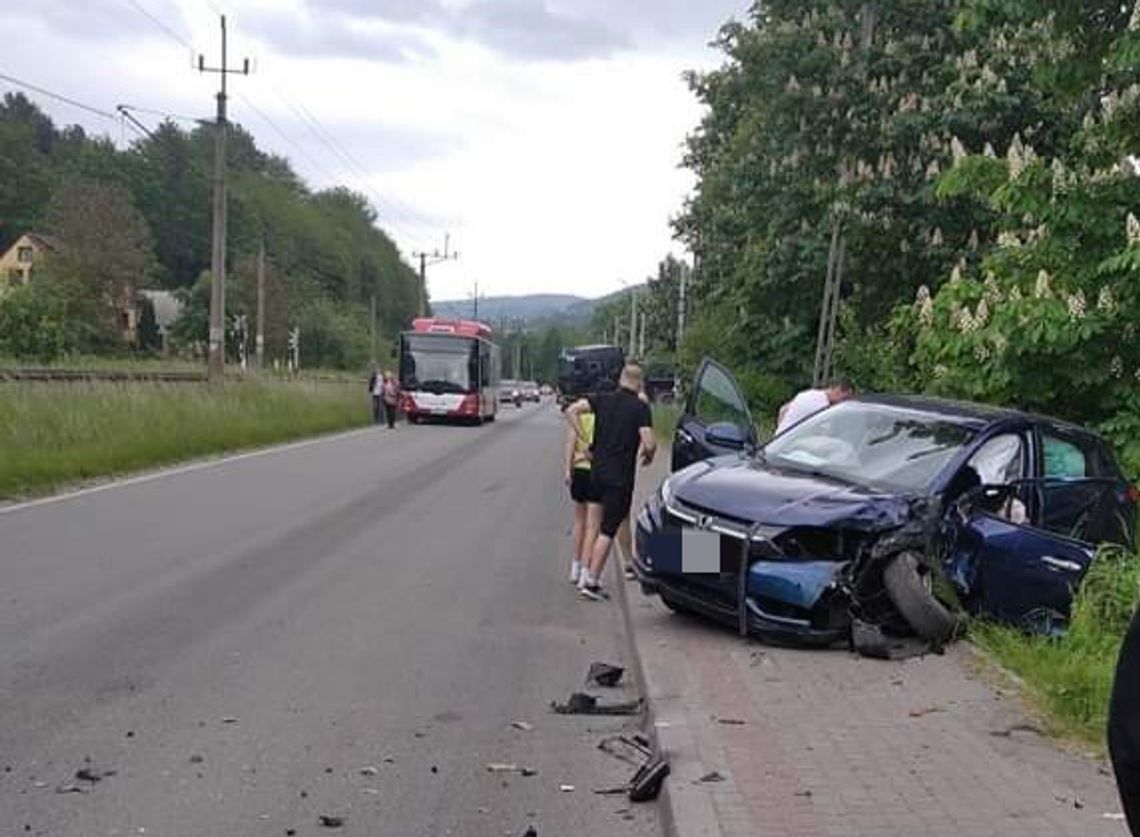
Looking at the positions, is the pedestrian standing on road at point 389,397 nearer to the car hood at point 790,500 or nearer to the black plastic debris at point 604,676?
the car hood at point 790,500

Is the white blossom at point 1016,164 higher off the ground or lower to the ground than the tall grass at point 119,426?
higher

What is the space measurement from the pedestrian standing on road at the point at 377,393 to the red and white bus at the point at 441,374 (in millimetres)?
1310

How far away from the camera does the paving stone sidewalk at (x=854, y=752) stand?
457 centimetres

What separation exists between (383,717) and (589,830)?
5.56 feet

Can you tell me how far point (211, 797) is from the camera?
16.4 feet

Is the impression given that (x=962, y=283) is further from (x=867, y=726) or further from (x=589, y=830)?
(x=589, y=830)

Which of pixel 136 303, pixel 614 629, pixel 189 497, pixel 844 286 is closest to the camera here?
pixel 614 629

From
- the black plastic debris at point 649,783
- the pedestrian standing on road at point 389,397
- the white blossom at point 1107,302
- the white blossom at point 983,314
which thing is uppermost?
the white blossom at point 1107,302

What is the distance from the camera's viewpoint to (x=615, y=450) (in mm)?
9398

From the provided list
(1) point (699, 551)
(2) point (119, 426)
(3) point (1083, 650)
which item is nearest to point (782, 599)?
(1) point (699, 551)

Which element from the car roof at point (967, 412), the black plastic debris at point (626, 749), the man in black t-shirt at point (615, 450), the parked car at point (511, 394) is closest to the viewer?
the black plastic debris at point (626, 749)

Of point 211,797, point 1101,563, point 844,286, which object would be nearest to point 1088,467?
point 1101,563

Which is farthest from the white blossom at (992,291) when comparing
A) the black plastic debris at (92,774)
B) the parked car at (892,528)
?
the black plastic debris at (92,774)

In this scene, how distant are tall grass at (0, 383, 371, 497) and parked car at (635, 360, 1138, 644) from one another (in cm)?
987
